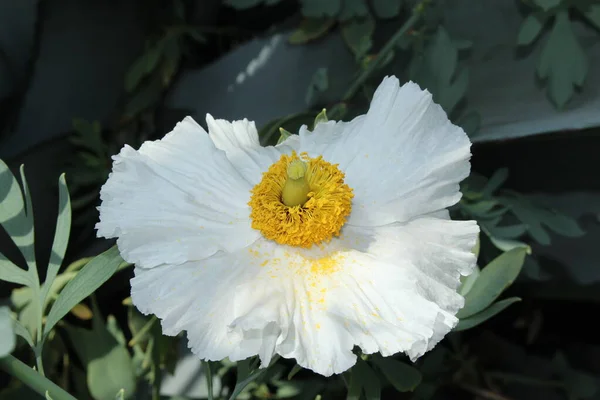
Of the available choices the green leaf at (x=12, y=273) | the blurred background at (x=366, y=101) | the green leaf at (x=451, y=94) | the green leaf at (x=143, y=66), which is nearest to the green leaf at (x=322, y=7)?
the blurred background at (x=366, y=101)

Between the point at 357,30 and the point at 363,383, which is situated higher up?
the point at 357,30

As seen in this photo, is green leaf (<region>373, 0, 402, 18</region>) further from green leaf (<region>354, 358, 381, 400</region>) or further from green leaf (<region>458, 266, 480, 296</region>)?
green leaf (<region>354, 358, 381, 400</region>)

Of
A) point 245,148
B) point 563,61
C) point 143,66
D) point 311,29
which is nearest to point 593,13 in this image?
point 563,61

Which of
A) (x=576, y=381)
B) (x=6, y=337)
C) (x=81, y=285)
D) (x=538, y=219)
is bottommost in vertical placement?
(x=576, y=381)

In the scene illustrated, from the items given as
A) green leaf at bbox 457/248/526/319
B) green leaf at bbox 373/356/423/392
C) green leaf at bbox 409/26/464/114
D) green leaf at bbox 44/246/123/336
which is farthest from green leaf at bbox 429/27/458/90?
green leaf at bbox 44/246/123/336

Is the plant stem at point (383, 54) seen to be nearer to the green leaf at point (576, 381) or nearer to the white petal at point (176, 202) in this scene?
the white petal at point (176, 202)

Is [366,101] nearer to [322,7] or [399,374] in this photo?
[322,7]

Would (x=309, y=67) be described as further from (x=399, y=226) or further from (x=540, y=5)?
(x=399, y=226)
